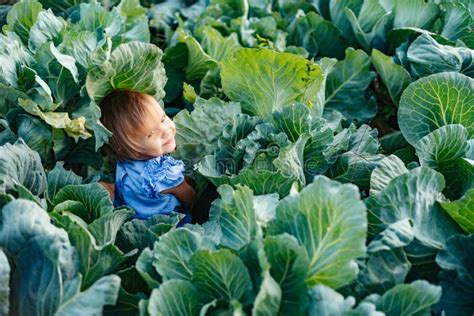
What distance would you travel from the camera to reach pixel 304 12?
13.4ft

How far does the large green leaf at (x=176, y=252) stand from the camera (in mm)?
2020

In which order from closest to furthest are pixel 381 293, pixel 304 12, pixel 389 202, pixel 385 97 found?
pixel 381 293 < pixel 389 202 < pixel 385 97 < pixel 304 12

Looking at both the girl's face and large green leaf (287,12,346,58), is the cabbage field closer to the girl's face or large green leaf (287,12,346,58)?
large green leaf (287,12,346,58)

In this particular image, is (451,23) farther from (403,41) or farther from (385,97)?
(385,97)

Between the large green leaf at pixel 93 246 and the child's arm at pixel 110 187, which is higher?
the large green leaf at pixel 93 246

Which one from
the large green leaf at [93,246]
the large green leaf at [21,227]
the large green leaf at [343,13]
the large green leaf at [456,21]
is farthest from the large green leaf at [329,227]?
the large green leaf at [343,13]

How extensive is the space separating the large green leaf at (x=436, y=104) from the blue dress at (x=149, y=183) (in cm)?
85

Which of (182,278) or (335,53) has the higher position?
(182,278)

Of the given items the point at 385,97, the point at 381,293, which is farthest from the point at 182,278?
the point at 385,97

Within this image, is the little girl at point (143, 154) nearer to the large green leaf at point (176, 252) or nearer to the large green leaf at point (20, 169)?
the large green leaf at point (20, 169)

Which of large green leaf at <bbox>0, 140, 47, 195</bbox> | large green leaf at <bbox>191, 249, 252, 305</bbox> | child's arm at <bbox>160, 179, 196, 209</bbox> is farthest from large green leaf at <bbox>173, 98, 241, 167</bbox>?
large green leaf at <bbox>191, 249, 252, 305</bbox>

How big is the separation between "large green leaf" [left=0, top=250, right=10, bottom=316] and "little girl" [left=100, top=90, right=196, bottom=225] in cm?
68

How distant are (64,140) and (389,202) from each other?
4.49 ft

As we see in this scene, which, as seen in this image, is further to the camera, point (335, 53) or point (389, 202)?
point (335, 53)
